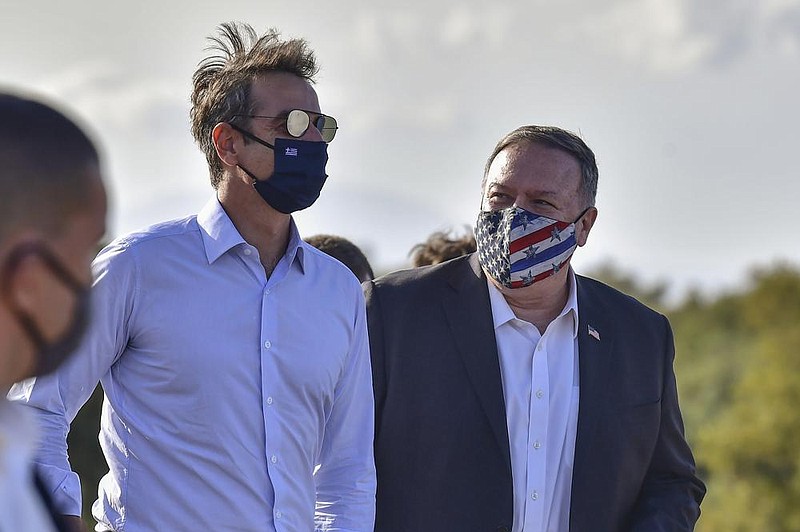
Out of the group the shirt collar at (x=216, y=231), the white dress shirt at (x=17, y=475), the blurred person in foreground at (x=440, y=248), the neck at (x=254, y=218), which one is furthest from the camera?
the blurred person in foreground at (x=440, y=248)

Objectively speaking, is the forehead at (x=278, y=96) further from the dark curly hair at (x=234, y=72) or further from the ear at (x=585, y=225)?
the ear at (x=585, y=225)

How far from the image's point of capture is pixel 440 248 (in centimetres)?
645

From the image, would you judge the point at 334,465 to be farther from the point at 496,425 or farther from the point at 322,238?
the point at 322,238

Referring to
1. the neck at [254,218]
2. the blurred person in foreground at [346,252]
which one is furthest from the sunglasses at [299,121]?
the blurred person in foreground at [346,252]

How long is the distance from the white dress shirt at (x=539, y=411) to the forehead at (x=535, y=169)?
449mm

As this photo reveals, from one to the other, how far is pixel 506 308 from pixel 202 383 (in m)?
1.44

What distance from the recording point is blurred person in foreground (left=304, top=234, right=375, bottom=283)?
586 centimetres

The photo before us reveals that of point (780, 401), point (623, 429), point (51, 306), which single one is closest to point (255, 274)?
point (623, 429)

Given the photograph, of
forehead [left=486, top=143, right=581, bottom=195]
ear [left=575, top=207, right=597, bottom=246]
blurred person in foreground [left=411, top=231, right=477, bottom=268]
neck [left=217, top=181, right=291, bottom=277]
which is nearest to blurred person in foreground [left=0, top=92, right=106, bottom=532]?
neck [left=217, top=181, right=291, bottom=277]

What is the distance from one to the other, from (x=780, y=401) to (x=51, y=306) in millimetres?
38757

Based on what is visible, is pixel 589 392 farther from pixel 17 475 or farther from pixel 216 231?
pixel 17 475

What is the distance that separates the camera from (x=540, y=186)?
5.00 meters

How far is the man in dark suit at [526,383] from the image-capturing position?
466cm

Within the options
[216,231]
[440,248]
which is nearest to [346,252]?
[440,248]
